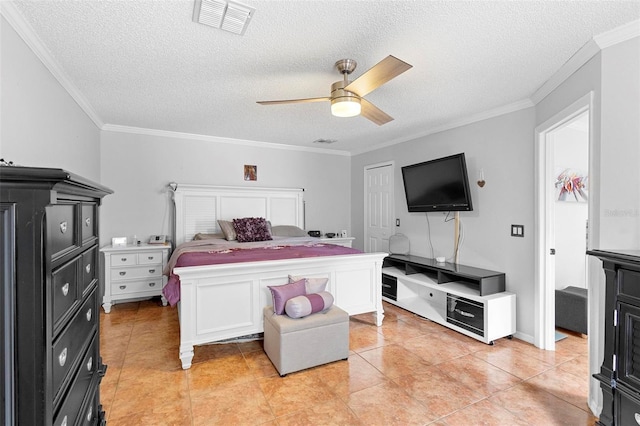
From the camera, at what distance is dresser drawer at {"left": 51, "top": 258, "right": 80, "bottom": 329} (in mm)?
955

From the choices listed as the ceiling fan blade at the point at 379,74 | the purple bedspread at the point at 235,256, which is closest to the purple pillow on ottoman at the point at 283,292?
the purple bedspread at the point at 235,256

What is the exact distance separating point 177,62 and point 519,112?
3299 mm

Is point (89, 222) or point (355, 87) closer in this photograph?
point (89, 222)

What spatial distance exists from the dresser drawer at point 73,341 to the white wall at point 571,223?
15.2 ft

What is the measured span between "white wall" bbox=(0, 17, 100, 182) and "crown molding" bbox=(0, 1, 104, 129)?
0.11ft

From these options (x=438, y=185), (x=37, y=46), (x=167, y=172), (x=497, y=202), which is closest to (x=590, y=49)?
(x=497, y=202)

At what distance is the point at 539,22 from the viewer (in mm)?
1864

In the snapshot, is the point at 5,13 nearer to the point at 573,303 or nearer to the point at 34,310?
the point at 34,310

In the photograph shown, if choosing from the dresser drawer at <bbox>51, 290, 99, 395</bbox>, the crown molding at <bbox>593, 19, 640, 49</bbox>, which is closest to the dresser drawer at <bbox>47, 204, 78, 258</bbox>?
the dresser drawer at <bbox>51, 290, 99, 395</bbox>

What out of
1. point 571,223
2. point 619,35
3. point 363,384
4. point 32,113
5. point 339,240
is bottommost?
point 363,384

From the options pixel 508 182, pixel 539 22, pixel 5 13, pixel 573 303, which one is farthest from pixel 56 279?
pixel 573 303

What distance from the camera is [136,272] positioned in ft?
13.3

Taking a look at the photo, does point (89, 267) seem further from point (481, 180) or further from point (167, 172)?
point (481, 180)

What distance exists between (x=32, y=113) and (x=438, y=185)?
401 cm
